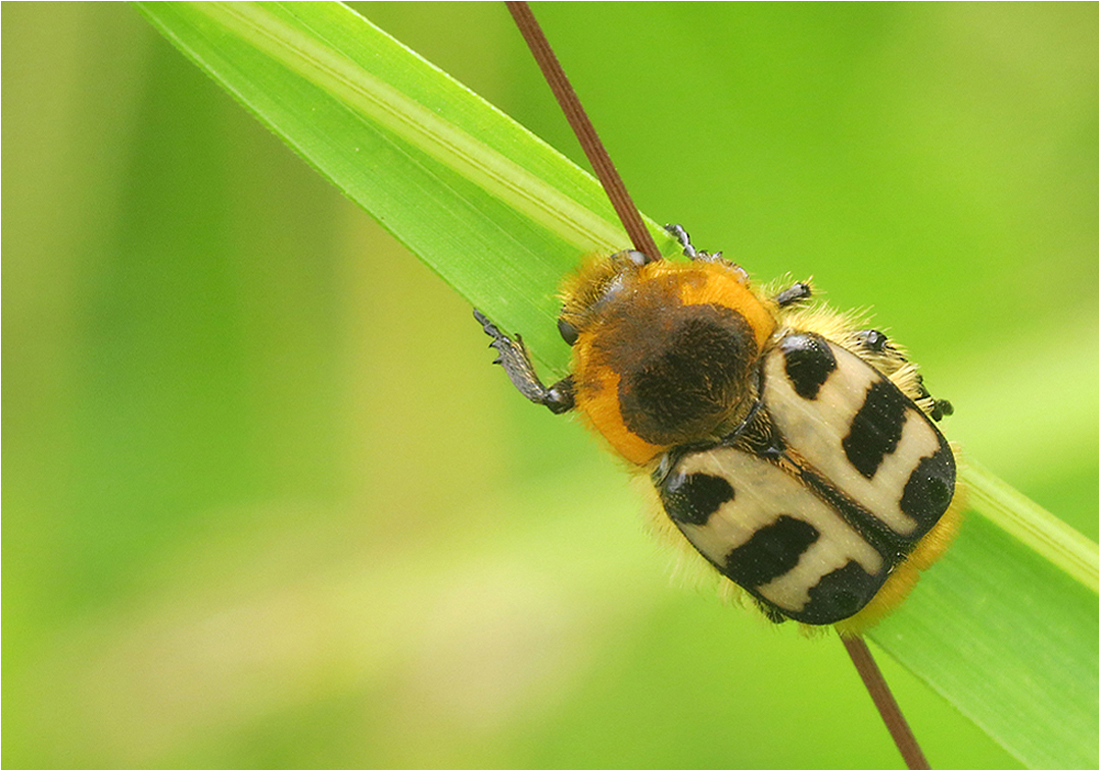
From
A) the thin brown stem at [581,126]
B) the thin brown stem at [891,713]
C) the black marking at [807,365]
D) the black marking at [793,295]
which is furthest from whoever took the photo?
the black marking at [793,295]

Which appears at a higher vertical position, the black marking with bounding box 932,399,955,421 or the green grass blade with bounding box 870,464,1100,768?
the black marking with bounding box 932,399,955,421

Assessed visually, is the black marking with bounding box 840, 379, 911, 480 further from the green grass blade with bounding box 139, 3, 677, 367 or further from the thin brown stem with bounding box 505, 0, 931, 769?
the green grass blade with bounding box 139, 3, 677, 367

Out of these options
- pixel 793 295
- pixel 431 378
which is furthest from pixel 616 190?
pixel 431 378

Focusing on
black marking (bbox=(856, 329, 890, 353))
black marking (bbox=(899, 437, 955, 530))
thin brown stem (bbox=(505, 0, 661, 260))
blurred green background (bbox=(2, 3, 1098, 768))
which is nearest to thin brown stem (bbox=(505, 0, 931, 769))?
thin brown stem (bbox=(505, 0, 661, 260))

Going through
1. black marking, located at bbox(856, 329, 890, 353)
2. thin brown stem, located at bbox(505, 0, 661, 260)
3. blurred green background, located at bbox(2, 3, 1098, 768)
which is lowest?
blurred green background, located at bbox(2, 3, 1098, 768)

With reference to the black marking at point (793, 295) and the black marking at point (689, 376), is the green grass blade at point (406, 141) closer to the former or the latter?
the black marking at point (689, 376)

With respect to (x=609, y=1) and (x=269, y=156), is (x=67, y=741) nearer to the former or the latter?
(x=269, y=156)

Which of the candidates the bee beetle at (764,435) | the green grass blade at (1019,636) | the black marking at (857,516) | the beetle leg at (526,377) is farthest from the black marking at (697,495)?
the green grass blade at (1019,636)

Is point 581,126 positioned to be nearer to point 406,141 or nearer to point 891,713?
point 406,141
